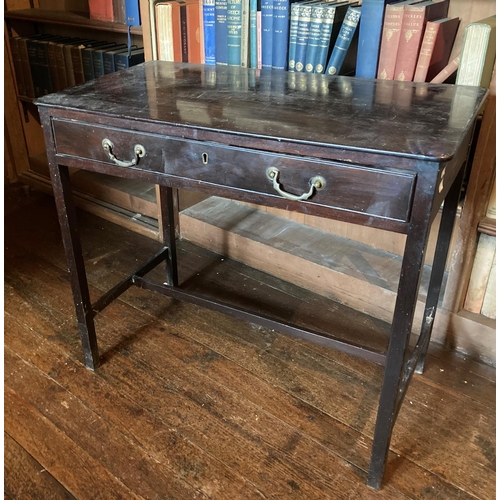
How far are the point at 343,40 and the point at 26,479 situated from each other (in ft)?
4.60

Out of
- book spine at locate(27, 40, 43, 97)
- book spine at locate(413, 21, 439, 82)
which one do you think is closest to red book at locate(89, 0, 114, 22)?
book spine at locate(27, 40, 43, 97)

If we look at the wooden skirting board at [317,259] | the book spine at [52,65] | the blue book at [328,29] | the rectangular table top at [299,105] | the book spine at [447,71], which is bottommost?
the wooden skirting board at [317,259]

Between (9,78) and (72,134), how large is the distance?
5.59 feet

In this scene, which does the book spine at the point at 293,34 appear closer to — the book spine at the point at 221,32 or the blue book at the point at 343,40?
the blue book at the point at 343,40

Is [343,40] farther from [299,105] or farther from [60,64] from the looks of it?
[60,64]

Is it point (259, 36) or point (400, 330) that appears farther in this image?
point (259, 36)

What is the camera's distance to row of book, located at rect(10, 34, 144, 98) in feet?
7.04

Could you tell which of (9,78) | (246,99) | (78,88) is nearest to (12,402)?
(78,88)

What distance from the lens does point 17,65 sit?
2.55 meters

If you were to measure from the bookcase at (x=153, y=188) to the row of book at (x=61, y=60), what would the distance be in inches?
2.7

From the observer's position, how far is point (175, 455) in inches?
50.6

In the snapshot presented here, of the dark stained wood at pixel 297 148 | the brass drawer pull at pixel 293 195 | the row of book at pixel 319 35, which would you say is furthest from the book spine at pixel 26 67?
the brass drawer pull at pixel 293 195

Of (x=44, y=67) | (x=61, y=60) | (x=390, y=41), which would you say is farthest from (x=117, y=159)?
(x=44, y=67)

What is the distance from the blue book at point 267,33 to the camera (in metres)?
1.53
